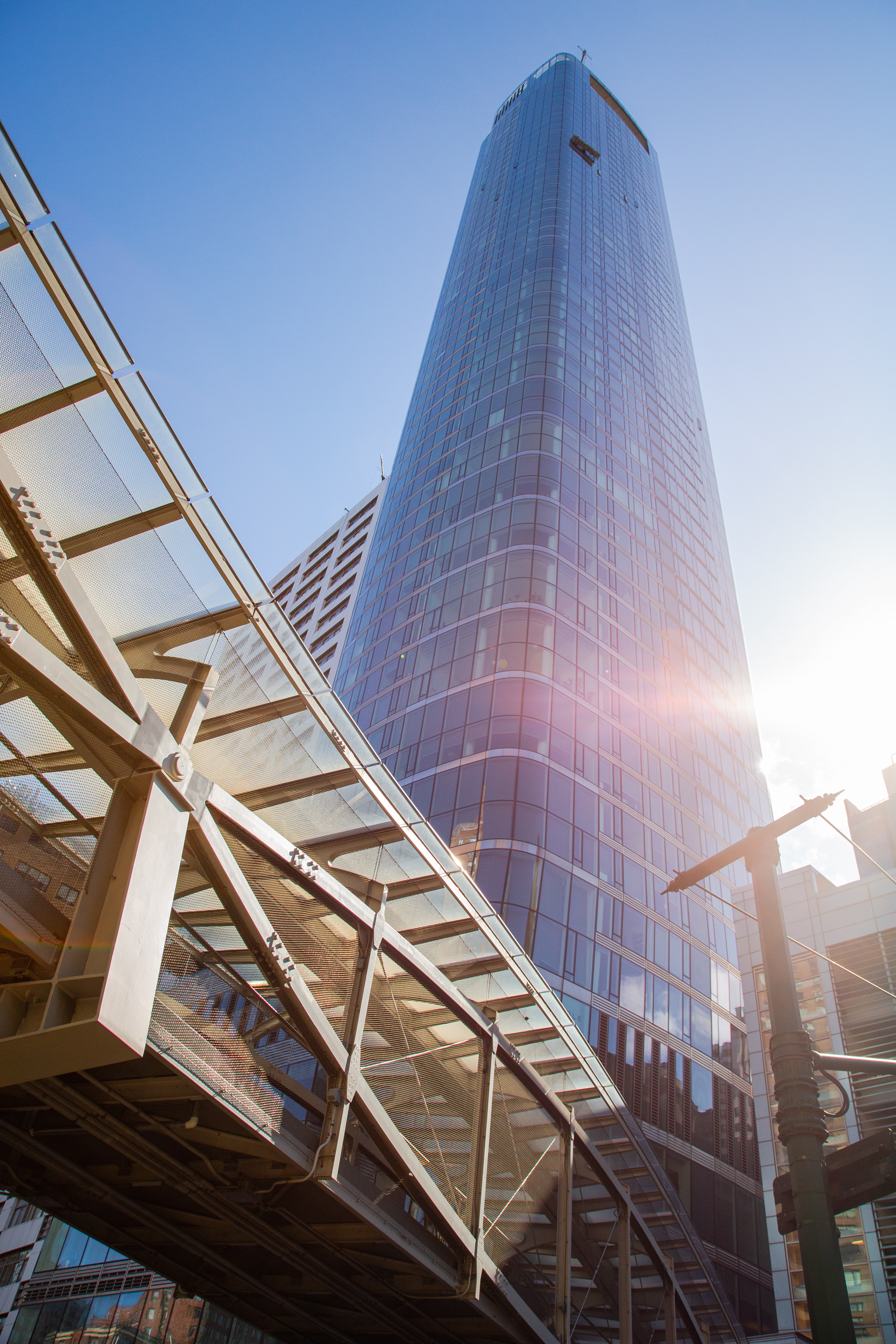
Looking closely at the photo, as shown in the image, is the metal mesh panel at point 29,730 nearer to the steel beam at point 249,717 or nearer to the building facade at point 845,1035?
the steel beam at point 249,717

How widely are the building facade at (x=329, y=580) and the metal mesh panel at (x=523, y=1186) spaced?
60.3 metres

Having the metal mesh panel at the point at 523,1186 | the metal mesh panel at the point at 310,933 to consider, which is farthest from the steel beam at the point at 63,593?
the metal mesh panel at the point at 523,1186

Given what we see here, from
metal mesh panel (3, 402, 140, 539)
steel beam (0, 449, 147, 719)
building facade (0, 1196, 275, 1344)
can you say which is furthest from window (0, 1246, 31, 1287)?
metal mesh panel (3, 402, 140, 539)

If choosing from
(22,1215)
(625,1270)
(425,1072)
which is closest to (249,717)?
(425,1072)

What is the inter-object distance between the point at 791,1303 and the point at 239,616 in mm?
36090

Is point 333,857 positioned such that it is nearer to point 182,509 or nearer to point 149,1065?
point 149,1065

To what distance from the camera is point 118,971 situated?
628cm

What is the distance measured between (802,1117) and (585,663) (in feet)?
113

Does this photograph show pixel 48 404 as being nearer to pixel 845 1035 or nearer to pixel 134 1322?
pixel 134 1322

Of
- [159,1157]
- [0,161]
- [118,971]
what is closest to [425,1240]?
[159,1157]

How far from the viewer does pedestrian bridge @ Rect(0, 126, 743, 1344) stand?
6672 mm

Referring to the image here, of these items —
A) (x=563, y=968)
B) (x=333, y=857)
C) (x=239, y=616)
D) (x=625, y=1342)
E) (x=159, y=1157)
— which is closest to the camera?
(x=239, y=616)

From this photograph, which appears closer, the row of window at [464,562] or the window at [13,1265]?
the window at [13,1265]

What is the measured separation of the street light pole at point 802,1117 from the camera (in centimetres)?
741
